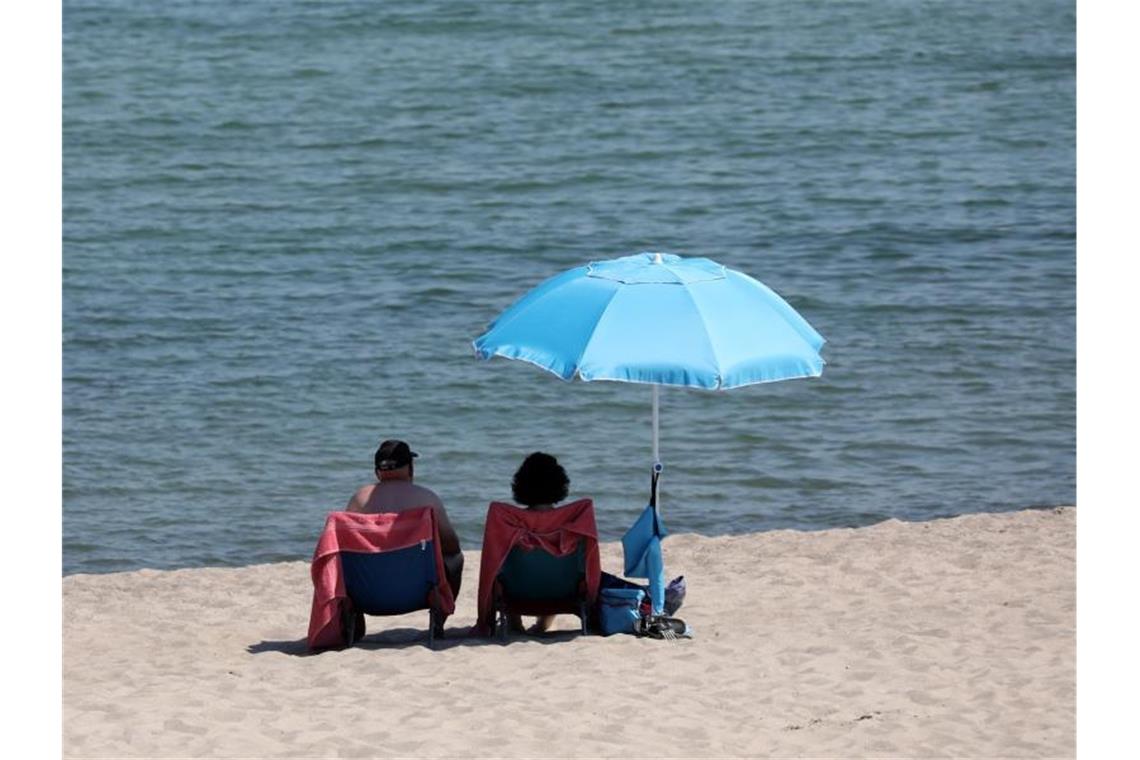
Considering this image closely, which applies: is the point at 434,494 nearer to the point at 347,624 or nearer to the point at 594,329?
the point at 347,624

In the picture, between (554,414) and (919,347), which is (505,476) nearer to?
(554,414)

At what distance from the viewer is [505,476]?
1243 cm

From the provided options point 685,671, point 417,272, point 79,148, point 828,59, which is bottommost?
point 685,671

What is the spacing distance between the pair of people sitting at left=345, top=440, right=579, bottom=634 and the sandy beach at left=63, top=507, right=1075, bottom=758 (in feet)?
1.41

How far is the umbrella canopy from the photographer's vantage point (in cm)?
749

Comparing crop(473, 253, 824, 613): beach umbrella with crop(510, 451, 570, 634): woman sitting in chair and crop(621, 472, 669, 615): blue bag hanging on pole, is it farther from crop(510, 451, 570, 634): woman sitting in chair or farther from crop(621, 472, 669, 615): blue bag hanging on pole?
crop(510, 451, 570, 634): woman sitting in chair

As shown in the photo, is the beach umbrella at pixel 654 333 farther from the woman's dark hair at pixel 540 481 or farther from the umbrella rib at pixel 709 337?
the woman's dark hair at pixel 540 481

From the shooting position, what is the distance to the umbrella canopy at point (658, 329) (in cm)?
749

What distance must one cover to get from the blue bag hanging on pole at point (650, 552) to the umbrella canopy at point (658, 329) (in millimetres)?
730

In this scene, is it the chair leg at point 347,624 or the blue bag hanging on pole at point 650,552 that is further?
the blue bag hanging on pole at point 650,552

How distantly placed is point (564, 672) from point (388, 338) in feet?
28.7

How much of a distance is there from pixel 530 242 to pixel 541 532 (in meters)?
11.3

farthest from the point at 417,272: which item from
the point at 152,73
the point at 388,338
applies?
the point at 152,73

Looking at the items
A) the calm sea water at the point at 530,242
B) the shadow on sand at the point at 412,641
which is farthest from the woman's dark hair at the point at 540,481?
the calm sea water at the point at 530,242
